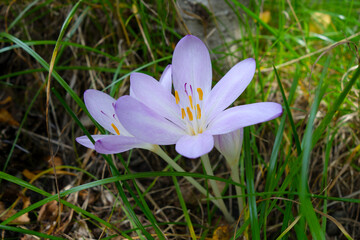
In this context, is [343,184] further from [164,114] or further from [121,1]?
[121,1]

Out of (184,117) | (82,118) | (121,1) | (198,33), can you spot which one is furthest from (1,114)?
(184,117)

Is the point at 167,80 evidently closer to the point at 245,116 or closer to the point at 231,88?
the point at 231,88

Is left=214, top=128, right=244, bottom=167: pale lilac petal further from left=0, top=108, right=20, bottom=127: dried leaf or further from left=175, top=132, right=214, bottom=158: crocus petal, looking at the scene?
left=0, top=108, right=20, bottom=127: dried leaf

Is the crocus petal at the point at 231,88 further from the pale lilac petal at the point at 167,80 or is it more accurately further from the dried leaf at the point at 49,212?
the dried leaf at the point at 49,212

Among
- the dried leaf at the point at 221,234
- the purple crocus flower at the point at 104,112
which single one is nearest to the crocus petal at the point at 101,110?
the purple crocus flower at the point at 104,112

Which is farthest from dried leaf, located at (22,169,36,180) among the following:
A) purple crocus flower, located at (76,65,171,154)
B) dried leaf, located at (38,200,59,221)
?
purple crocus flower, located at (76,65,171,154)

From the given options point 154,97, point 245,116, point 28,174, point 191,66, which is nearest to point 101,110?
point 154,97

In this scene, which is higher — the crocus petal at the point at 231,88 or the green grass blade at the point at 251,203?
the crocus petal at the point at 231,88
